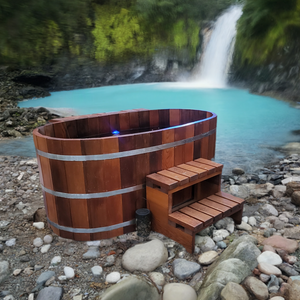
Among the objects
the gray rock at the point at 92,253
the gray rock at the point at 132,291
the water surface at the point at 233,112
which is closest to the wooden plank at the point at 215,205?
the gray rock at the point at 132,291

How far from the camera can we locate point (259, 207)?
12.3 feet

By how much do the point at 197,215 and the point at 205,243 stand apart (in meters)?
0.29

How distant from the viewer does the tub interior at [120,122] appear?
391cm

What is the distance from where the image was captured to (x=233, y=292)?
198 cm

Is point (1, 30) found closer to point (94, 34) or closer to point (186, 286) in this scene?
point (94, 34)

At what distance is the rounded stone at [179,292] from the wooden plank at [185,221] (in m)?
0.52

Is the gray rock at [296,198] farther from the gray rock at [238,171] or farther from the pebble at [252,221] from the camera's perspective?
the gray rock at [238,171]

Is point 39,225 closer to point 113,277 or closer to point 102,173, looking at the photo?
point 102,173

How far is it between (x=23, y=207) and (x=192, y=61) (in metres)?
24.0

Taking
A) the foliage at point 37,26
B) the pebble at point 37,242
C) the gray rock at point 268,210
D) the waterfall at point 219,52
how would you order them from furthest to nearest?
the foliage at point 37,26, the waterfall at point 219,52, the gray rock at point 268,210, the pebble at point 37,242

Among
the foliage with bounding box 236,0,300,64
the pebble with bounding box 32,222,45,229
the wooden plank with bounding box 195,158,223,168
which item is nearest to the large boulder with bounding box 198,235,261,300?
the wooden plank with bounding box 195,158,223,168

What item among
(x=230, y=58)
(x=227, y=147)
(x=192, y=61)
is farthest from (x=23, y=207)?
(x=192, y=61)

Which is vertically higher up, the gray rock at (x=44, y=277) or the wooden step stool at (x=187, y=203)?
the wooden step stool at (x=187, y=203)

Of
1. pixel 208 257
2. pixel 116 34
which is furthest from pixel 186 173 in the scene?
pixel 116 34
